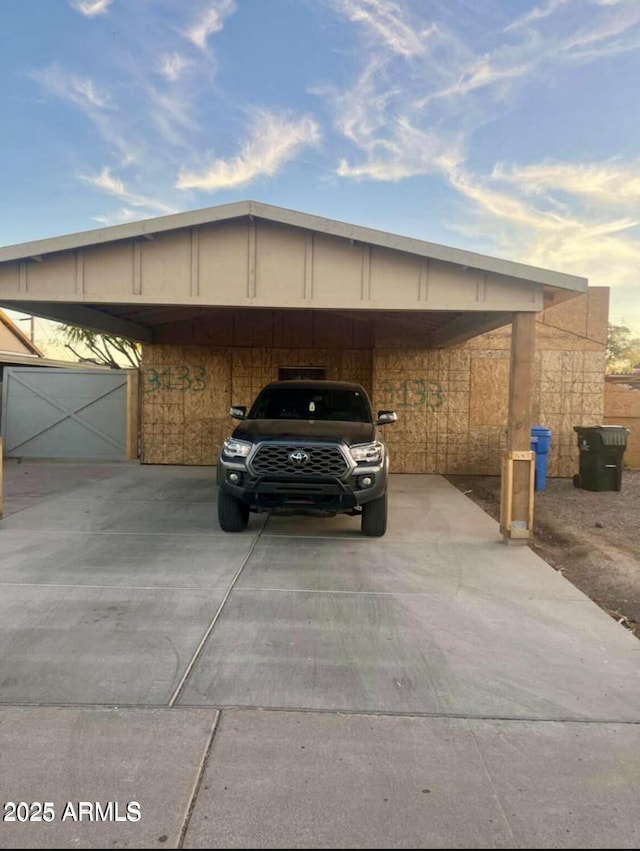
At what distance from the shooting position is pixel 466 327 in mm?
9625

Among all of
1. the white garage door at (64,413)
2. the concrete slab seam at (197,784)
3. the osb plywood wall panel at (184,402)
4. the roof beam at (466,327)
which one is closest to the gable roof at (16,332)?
the white garage door at (64,413)

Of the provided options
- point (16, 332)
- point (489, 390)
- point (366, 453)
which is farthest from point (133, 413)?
point (16, 332)

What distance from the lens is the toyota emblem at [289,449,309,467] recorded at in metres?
6.09

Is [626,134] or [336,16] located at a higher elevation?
[336,16]

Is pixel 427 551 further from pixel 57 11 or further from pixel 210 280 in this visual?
pixel 57 11

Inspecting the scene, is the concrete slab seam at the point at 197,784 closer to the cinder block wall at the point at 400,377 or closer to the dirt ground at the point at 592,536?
the dirt ground at the point at 592,536

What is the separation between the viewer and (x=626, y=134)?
498 inches

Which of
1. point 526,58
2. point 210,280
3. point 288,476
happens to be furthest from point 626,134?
point 288,476

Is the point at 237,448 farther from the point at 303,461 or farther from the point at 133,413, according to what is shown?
the point at 133,413

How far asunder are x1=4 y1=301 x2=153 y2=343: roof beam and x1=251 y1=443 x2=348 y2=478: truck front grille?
336 centimetres

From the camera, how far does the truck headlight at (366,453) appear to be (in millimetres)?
6238

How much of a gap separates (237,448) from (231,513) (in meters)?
1.02

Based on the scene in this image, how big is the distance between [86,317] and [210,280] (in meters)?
4.05

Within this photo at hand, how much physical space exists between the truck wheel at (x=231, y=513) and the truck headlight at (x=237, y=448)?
2.18 feet
